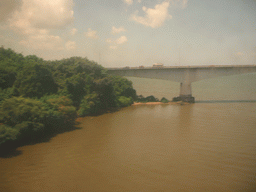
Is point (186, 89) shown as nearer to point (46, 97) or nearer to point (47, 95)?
point (47, 95)

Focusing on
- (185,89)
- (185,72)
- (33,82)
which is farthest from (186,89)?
(33,82)

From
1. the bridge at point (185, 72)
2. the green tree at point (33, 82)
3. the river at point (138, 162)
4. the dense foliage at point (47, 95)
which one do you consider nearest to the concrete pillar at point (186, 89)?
the bridge at point (185, 72)

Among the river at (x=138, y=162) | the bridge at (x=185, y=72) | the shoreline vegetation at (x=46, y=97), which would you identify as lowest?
the river at (x=138, y=162)

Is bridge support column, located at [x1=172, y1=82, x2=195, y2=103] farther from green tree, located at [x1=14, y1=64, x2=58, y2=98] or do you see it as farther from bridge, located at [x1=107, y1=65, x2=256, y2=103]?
green tree, located at [x1=14, y1=64, x2=58, y2=98]

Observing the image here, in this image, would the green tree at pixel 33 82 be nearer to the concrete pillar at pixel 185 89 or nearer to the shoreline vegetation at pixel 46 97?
the shoreline vegetation at pixel 46 97

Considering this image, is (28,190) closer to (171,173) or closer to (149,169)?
(149,169)

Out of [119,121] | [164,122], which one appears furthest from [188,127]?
[119,121]

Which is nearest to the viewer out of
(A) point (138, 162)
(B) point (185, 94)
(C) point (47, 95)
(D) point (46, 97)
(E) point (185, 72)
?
(A) point (138, 162)

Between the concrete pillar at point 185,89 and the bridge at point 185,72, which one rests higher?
the bridge at point 185,72

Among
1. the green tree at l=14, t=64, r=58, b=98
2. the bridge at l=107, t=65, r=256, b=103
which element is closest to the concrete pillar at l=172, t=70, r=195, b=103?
the bridge at l=107, t=65, r=256, b=103
